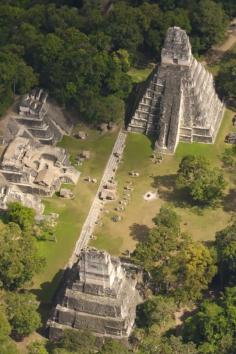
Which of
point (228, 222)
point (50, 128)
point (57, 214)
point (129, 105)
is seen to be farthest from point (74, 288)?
point (129, 105)

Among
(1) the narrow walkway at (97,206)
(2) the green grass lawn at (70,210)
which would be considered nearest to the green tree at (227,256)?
(1) the narrow walkway at (97,206)

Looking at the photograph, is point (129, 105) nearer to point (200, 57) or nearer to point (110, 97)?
point (110, 97)

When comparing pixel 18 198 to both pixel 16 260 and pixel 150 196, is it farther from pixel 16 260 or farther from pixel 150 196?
pixel 150 196

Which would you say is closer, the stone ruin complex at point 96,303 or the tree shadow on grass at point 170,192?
the stone ruin complex at point 96,303

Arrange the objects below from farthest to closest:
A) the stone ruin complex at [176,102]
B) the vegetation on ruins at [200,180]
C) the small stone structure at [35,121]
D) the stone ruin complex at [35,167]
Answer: the small stone structure at [35,121] → the stone ruin complex at [176,102] → the stone ruin complex at [35,167] → the vegetation on ruins at [200,180]

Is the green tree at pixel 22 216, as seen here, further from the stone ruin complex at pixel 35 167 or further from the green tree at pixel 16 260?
the stone ruin complex at pixel 35 167
